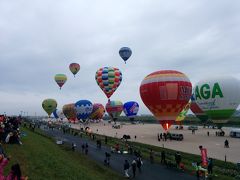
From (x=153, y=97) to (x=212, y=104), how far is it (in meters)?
16.2

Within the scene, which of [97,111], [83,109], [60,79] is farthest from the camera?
[97,111]

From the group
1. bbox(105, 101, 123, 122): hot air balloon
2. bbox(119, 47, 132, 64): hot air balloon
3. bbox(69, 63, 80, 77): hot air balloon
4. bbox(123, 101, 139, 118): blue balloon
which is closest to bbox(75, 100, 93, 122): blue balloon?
bbox(69, 63, 80, 77): hot air balloon

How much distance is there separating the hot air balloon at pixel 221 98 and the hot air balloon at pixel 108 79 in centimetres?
2413

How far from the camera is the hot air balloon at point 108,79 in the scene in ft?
253

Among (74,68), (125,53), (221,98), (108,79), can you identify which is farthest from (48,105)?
(221,98)

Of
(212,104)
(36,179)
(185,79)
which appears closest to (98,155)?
(36,179)

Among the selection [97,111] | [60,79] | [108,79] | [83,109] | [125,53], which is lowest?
[83,109]

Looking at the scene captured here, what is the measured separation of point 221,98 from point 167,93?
1619cm

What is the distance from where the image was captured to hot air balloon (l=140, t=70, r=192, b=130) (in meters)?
48.1

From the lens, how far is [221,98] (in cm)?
5888

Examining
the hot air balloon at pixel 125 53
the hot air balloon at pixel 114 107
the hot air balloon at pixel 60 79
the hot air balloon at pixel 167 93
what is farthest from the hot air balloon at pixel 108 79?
the hot air balloon at pixel 114 107

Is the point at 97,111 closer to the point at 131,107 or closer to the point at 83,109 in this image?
the point at 131,107

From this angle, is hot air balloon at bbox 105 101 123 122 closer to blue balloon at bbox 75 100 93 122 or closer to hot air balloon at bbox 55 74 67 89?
blue balloon at bbox 75 100 93 122

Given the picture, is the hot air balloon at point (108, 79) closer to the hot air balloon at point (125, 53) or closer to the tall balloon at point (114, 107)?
the hot air balloon at point (125, 53)
